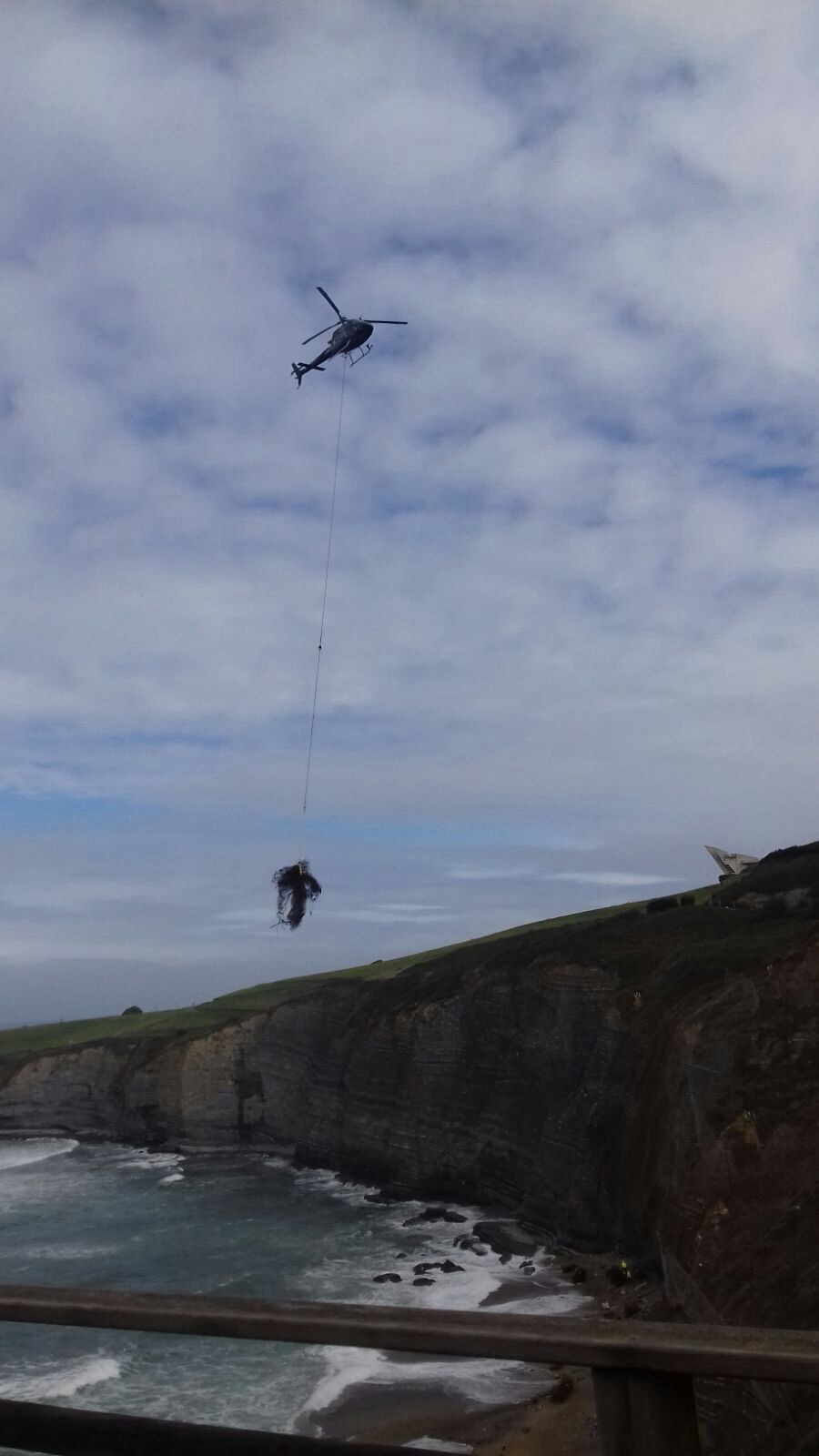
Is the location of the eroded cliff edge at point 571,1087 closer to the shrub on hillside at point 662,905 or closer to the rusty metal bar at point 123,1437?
the shrub on hillside at point 662,905

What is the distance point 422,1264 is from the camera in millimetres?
35156

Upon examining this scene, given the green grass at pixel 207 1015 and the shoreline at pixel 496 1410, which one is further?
the green grass at pixel 207 1015

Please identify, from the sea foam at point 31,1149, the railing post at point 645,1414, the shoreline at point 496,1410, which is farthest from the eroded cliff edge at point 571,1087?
the railing post at point 645,1414

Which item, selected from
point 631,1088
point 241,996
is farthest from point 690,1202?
point 241,996

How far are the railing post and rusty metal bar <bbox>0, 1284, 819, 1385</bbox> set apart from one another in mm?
68

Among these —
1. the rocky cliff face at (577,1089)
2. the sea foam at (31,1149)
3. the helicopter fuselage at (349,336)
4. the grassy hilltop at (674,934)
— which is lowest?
the sea foam at (31,1149)

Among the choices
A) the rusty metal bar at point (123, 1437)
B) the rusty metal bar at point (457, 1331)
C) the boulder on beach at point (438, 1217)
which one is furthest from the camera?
the boulder on beach at point (438, 1217)

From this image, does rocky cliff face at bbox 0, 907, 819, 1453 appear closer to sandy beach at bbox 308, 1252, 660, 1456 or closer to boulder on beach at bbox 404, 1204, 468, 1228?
boulder on beach at bbox 404, 1204, 468, 1228

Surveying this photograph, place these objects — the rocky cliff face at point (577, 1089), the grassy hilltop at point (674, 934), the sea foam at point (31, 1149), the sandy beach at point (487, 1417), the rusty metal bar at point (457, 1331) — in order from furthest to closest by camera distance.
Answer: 1. the sea foam at point (31, 1149)
2. the grassy hilltop at point (674, 934)
3. the rocky cliff face at point (577, 1089)
4. the sandy beach at point (487, 1417)
5. the rusty metal bar at point (457, 1331)

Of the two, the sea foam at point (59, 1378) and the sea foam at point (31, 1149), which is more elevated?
the sea foam at point (31, 1149)

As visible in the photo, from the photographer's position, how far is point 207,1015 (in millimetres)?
80125

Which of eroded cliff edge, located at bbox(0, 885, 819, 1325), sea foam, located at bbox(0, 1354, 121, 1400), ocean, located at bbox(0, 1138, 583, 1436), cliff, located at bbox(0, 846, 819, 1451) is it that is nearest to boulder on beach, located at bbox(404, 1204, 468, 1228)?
ocean, located at bbox(0, 1138, 583, 1436)

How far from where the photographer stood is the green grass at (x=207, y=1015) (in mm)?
71250

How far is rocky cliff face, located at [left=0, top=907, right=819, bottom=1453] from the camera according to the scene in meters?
22.6
